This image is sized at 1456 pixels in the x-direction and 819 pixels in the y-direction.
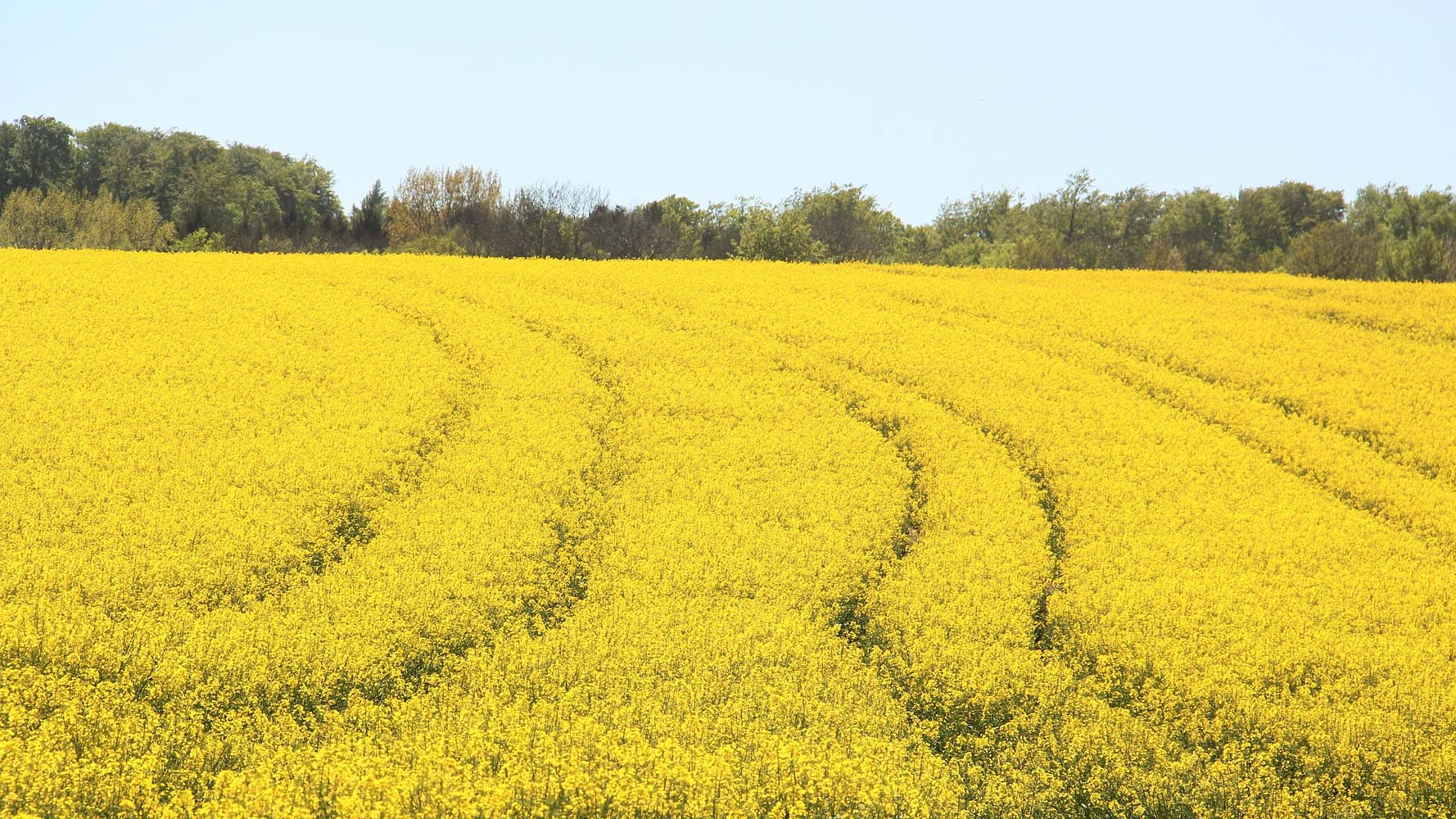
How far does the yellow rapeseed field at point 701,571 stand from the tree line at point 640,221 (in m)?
32.2

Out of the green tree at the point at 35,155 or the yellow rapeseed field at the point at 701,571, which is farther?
the green tree at the point at 35,155

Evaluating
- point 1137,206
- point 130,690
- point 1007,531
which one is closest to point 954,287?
point 1007,531

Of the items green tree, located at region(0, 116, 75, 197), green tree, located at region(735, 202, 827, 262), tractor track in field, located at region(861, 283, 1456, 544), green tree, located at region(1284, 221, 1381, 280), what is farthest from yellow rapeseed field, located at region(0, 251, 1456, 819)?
green tree, located at region(0, 116, 75, 197)

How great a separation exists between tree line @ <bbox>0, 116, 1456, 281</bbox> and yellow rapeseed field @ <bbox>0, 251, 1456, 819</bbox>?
3223 cm

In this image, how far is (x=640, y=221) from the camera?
66.7 m

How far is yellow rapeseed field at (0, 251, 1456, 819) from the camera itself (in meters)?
10.6

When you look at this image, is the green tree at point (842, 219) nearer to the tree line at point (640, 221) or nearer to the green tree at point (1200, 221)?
the tree line at point (640, 221)

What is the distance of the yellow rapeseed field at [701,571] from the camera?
416 inches

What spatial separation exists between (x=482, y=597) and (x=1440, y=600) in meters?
13.2

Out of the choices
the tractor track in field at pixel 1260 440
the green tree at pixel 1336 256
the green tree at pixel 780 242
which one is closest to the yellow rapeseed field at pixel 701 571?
the tractor track in field at pixel 1260 440

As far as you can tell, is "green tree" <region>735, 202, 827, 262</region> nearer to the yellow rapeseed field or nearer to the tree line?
the tree line

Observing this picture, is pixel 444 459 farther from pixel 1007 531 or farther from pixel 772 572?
pixel 1007 531

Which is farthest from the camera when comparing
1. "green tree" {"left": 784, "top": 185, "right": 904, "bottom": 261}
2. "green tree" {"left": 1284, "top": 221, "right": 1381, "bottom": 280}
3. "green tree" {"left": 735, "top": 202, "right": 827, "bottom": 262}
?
"green tree" {"left": 784, "top": 185, "right": 904, "bottom": 261}

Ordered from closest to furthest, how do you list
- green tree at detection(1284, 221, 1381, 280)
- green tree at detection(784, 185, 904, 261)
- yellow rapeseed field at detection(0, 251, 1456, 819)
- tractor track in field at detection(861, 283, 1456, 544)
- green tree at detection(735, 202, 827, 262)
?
yellow rapeseed field at detection(0, 251, 1456, 819), tractor track in field at detection(861, 283, 1456, 544), green tree at detection(1284, 221, 1381, 280), green tree at detection(735, 202, 827, 262), green tree at detection(784, 185, 904, 261)
